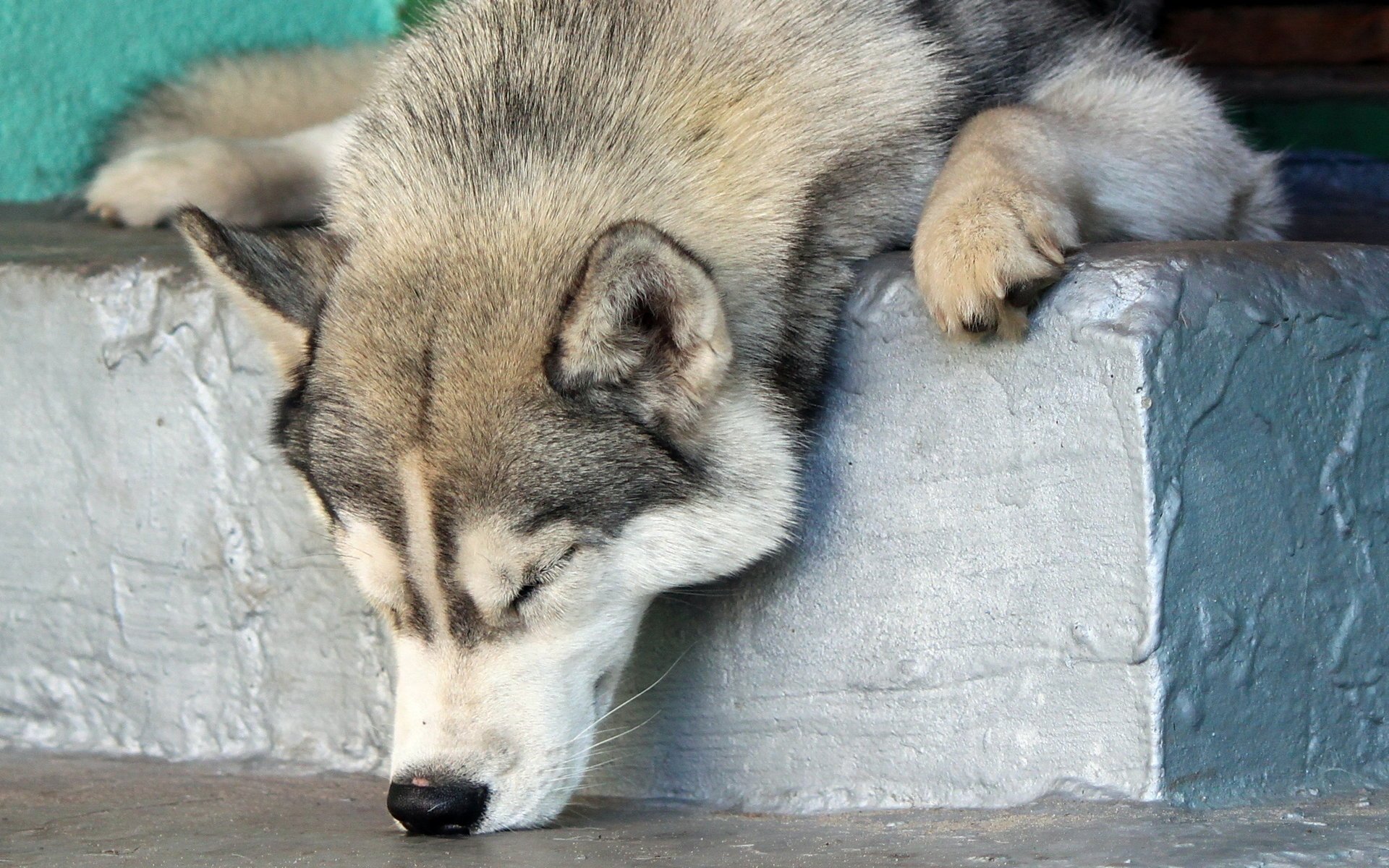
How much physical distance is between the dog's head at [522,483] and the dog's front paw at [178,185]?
1407mm

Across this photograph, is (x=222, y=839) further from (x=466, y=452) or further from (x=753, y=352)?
(x=753, y=352)

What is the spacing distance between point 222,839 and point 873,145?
1757 mm

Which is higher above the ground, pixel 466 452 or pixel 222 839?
pixel 466 452

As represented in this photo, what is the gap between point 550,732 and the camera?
245cm

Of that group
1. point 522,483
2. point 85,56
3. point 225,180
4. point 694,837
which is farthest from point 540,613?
point 85,56

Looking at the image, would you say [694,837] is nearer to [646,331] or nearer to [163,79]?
[646,331]

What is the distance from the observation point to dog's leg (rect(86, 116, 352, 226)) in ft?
12.6

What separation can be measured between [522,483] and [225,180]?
1906 millimetres

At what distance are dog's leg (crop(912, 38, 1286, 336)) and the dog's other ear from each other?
1.14 meters

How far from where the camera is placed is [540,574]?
7.93 feet

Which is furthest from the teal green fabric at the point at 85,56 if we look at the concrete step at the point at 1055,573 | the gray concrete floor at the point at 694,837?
the gray concrete floor at the point at 694,837

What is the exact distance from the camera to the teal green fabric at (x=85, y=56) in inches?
176

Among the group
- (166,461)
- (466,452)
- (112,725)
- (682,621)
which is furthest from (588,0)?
(112,725)

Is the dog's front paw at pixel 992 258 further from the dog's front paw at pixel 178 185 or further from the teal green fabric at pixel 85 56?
the teal green fabric at pixel 85 56
